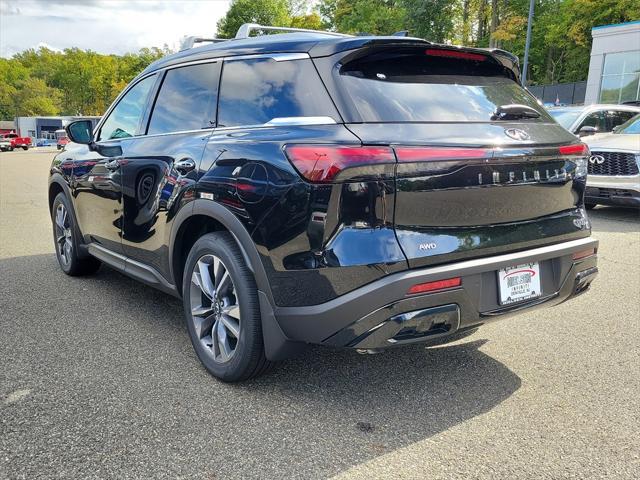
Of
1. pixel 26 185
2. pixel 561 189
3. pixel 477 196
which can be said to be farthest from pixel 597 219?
pixel 26 185

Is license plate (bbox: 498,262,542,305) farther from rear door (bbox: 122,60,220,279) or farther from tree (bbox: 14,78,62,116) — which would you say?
tree (bbox: 14,78,62,116)

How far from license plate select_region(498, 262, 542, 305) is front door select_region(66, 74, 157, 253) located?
2.64 meters

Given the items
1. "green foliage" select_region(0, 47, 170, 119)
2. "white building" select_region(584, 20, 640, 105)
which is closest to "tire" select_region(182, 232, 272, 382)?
"white building" select_region(584, 20, 640, 105)

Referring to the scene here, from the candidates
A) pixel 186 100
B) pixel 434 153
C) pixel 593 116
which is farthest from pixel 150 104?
pixel 593 116

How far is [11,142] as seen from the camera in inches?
1986

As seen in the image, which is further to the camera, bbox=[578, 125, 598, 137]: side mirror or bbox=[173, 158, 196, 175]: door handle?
bbox=[578, 125, 598, 137]: side mirror

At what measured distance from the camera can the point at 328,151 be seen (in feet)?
Answer: 7.86

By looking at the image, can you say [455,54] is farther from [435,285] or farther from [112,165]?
[112,165]

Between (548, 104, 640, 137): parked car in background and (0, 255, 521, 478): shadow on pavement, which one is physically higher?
(548, 104, 640, 137): parked car in background

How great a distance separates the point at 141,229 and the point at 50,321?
1.01 meters

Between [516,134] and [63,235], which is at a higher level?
[516,134]

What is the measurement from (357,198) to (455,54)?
1161 millimetres

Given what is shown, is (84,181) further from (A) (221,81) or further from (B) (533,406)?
(B) (533,406)

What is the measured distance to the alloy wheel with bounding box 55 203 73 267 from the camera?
16.8 feet
